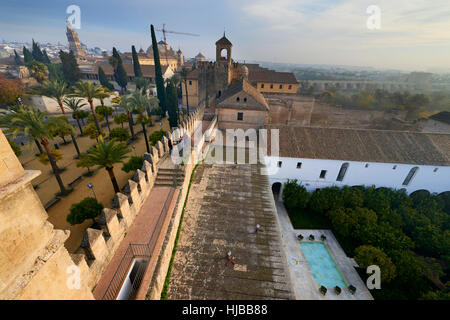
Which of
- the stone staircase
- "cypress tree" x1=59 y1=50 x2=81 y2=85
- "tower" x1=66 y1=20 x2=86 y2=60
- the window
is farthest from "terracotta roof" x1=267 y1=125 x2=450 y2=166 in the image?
"tower" x1=66 y1=20 x2=86 y2=60

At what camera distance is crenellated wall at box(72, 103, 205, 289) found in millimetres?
6891

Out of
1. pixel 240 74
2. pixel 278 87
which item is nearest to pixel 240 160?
pixel 240 74

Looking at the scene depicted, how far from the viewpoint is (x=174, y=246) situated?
1049 centimetres

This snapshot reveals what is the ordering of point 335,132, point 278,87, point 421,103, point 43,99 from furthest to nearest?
point 421,103 < point 278,87 < point 43,99 < point 335,132

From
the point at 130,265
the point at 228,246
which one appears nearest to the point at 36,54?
the point at 130,265

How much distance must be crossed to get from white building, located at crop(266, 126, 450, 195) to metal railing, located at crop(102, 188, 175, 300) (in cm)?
1400

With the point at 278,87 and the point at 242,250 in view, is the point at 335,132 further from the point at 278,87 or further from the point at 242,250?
the point at 278,87

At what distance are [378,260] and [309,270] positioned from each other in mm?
4837

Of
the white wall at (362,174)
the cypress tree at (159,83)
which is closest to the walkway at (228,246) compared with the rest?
the white wall at (362,174)

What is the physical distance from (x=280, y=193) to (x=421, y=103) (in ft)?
188

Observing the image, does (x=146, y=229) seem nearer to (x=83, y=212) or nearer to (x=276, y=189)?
(x=83, y=212)

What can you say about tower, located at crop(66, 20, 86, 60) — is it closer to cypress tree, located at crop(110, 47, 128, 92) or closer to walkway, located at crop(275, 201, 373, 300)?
cypress tree, located at crop(110, 47, 128, 92)

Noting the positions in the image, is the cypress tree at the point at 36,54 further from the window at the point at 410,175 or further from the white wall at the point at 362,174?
the window at the point at 410,175

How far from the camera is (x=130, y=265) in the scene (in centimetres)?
801
